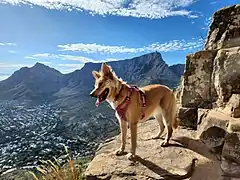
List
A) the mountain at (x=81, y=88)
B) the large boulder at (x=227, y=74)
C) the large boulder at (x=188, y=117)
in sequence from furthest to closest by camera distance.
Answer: the mountain at (x=81, y=88) < the large boulder at (x=188, y=117) < the large boulder at (x=227, y=74)

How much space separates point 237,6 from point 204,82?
1860 mm

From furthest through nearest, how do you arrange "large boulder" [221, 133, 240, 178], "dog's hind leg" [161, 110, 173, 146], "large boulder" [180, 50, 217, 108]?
"large boulder" [180, 50, 217, 108]
"dog's hind leg" [161, 110, 173, 146]
"large boulder" [221, 133, 240, 178]

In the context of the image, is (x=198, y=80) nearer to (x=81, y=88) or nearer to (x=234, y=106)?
(x=234, y=106)

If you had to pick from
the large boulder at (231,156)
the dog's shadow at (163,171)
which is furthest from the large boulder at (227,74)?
the dog's shadow at (163,171)

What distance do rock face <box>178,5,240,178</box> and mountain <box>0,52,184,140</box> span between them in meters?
64.3

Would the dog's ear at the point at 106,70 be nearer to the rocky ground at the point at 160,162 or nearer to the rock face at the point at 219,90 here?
the rocky ground at the point at 160,162

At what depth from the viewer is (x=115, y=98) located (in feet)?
15.1

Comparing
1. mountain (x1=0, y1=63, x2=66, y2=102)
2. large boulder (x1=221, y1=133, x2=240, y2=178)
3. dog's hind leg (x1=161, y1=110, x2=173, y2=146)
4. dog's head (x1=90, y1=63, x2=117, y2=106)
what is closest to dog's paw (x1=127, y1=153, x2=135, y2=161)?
dog's hind leg (x1=161, y1=110, x2=173, y2=146)

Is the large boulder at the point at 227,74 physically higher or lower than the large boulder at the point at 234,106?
higher

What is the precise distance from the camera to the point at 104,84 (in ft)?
14.3

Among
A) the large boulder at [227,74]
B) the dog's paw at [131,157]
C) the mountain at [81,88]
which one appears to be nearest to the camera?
the dog's paw at [131,157]

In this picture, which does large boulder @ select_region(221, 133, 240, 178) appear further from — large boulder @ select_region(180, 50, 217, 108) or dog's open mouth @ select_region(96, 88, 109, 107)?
dog's open mouth @ select_region(96, 88, 109, 107)

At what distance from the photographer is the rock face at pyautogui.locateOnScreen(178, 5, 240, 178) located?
13.6 feet

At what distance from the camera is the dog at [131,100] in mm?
4383
